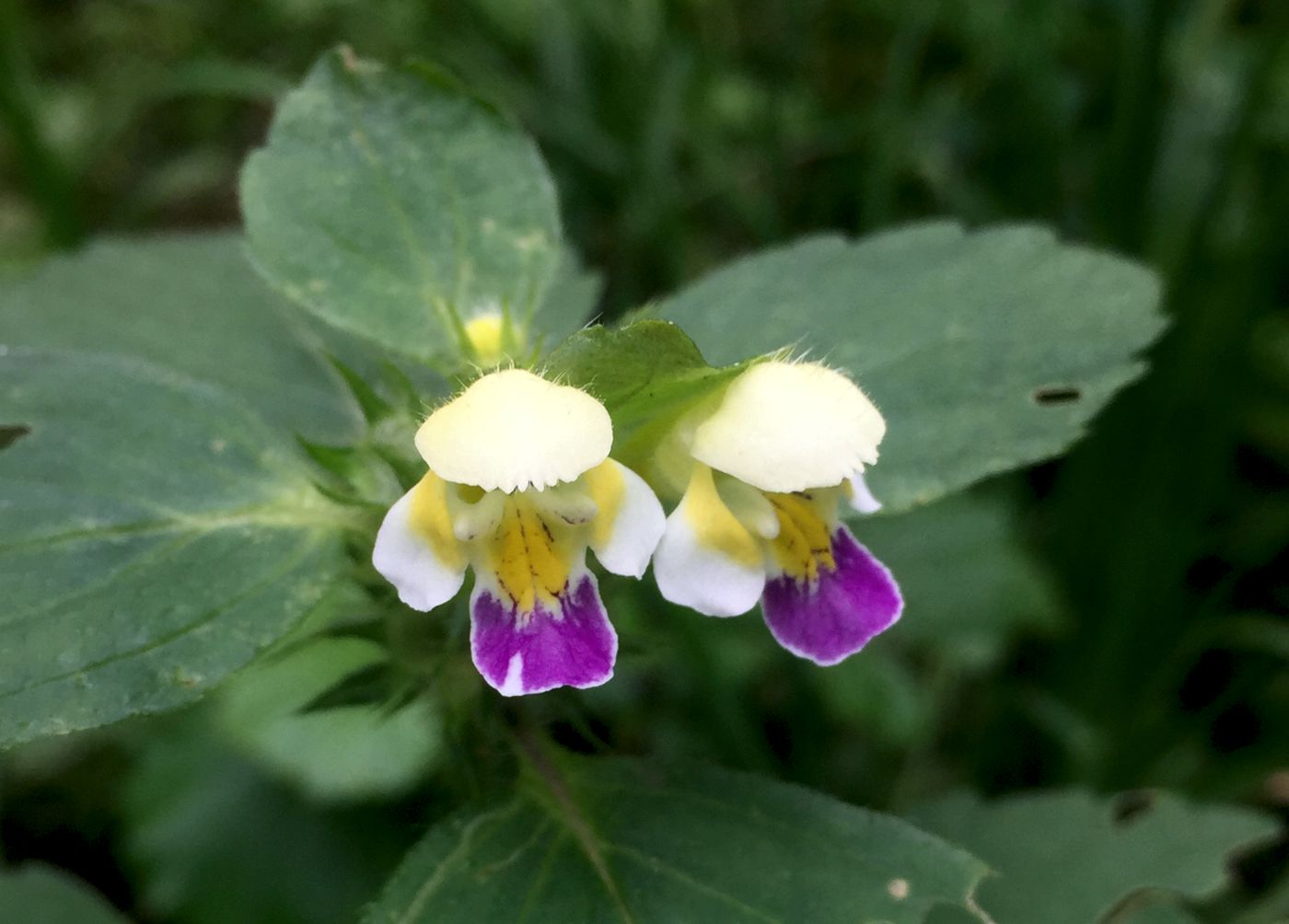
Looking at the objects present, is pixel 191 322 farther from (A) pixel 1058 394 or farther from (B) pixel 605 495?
(A) pixel 1058 394

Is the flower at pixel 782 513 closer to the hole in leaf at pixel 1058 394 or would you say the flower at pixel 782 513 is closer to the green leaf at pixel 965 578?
the hole in leaf at pixel 1058 394

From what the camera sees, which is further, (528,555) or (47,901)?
(47,901)

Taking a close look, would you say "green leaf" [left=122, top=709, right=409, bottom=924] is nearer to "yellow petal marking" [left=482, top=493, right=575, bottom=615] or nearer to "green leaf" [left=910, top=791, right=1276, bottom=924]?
"green leaf" [left=910, top=791, right=1276, bottom=924]

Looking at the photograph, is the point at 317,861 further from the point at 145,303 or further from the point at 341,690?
the point at 341,690

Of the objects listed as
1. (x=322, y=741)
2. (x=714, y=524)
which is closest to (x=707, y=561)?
(x=714, y=524)

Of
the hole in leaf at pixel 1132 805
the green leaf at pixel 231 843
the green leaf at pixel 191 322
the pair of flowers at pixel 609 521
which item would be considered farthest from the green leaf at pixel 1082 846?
the green leaf at pixel 231 843

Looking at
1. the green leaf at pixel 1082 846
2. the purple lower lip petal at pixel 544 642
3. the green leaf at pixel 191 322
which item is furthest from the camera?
the green leaf at pixel 191 322

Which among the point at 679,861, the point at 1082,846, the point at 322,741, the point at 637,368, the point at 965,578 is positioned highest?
the point at 637,368

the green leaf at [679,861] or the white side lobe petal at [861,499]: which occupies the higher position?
the white side lobe petal at [861,499]
